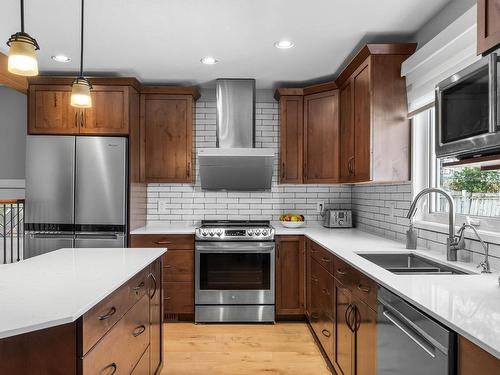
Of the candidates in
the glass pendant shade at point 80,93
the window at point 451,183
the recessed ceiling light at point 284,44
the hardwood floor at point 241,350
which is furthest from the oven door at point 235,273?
the glass pendant shade at point 80,93

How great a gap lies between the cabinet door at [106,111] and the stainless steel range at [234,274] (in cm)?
134

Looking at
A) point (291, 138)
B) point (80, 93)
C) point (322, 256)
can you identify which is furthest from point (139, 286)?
point (291, 138)

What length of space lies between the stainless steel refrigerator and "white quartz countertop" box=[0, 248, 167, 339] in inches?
44.6

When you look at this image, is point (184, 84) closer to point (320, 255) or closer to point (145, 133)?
point (145, 133)

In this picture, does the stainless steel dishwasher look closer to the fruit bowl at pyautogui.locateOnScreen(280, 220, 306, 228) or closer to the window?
the window

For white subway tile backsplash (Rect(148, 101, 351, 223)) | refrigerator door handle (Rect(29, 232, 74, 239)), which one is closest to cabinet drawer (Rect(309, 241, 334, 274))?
white subway tile backsplash (Rect(148, 101, 351, 223))

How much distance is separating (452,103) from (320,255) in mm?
1782

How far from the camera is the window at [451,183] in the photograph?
2.12 metres

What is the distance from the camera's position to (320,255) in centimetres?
307

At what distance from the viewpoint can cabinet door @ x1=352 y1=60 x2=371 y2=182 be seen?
2814 mm

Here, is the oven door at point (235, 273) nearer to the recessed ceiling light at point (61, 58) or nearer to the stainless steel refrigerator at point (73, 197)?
the stainless steel refrigerator at point (73, 197)

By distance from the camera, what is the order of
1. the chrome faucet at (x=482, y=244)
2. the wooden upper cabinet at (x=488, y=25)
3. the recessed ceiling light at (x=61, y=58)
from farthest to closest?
1. the recessed ceiling light at (x=61, y=58)
2. the chrome faucet at (x=482, y=244)
3. the wooden upper cabinet at (x=488, y=25)

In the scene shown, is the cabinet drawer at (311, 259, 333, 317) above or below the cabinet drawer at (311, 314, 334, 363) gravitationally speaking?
above

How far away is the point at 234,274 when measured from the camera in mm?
3656
